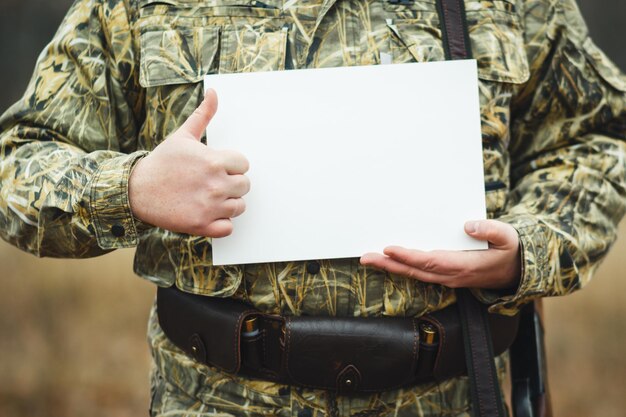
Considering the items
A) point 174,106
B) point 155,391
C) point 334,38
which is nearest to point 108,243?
point 174,106

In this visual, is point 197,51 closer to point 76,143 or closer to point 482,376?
point 76,143

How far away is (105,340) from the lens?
4.07 metres

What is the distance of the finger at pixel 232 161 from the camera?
121 cm

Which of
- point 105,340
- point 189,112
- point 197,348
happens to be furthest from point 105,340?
point 189,112

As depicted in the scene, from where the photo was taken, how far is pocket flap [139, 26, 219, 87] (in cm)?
140

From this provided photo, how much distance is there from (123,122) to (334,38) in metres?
0.49

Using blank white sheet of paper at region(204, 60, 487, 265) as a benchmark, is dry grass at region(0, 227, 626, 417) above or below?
below

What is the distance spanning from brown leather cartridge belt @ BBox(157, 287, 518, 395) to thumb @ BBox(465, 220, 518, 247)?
0.63 feet

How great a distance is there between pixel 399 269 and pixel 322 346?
213mm

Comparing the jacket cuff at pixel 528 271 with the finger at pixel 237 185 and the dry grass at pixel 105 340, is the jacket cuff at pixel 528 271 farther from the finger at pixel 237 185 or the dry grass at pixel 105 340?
the dry grass at pixel 105 340

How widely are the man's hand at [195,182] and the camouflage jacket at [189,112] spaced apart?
8 cm

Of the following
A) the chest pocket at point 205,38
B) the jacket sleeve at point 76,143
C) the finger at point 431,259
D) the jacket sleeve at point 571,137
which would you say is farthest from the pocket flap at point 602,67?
the jacket sleeve at point 76,143

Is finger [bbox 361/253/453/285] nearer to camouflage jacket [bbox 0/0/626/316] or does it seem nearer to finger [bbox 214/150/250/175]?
camouflage jacket [bbox 0/0/626/316]

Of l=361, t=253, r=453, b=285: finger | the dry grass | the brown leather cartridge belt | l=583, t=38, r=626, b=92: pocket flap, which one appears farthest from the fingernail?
the dry grass
